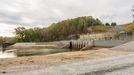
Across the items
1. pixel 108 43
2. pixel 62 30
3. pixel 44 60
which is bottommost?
pixel 44 60

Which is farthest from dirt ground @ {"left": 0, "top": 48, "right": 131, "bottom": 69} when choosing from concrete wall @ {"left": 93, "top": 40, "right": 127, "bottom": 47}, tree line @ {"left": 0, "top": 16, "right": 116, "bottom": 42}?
tree line @ {"left": 0, "top": 16, "right": 116, "bottom": 42}

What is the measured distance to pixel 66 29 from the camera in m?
113

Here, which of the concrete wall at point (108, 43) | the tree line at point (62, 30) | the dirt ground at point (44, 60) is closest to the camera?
the dirt ground at point (44, 60)

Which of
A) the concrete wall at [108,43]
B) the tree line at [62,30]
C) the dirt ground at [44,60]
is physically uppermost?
the tree line at [62,30]

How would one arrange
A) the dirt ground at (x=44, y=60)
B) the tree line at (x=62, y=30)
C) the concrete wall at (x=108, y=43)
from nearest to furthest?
the dirt ground at (x=44, y=60)
the concrete wall at (x=108, y=43)
the tree line at (x=62, y=30)

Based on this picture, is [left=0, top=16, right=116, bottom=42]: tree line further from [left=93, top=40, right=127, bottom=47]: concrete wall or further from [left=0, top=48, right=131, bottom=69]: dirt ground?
[left=0, top=48, right=131, bottom=69]: dirt ground

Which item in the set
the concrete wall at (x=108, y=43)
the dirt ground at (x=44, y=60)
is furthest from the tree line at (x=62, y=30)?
the dirt ground at (x=44, y=60)

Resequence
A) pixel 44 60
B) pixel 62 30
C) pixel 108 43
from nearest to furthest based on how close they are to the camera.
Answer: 1. pixel 44 60
2. pixel 108 43
3. pixel 62 30

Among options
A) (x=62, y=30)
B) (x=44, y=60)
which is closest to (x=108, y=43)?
(x=44, y=60)

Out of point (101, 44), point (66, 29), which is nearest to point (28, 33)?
point (66, 29)

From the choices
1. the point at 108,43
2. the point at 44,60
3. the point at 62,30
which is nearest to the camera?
the point at 44,60

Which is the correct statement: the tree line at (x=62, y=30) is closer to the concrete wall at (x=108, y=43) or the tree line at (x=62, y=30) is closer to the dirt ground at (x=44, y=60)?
the concrete wall at (x=108, y=43)

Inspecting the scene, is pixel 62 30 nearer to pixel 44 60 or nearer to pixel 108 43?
pixel 108 43

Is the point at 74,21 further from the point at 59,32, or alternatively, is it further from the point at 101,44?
the point at 101,44
